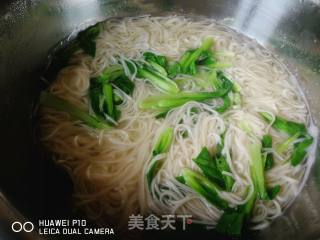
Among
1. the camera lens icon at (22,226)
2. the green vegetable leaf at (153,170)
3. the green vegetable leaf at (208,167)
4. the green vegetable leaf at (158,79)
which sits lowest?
the green vegetable leaf at (153,170)

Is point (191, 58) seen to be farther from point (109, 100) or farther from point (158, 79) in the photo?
point (109, 100)

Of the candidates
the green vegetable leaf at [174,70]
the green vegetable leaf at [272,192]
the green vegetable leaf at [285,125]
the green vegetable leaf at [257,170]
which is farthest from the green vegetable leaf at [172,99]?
the green vegetable leaf at [272,192]

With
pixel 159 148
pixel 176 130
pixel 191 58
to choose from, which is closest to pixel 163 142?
pixel 159 148

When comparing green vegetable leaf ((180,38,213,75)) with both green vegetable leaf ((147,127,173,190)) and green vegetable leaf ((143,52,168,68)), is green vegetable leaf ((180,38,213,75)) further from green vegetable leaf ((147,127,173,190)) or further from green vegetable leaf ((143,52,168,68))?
green vegetable leaf ((147,127,173,190))

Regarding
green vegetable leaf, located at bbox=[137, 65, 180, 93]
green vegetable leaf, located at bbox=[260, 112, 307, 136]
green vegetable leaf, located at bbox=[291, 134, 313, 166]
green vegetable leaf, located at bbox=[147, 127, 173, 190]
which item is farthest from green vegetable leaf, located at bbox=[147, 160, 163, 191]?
green vegetable leaf, located at bbox=[291, 134, 313, 166]

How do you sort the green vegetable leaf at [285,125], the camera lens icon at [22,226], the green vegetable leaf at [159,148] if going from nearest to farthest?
the camera lens icon at [22,226]
the green vegetable leaf at [159,148]
the green vegetable leaf at [285,125]

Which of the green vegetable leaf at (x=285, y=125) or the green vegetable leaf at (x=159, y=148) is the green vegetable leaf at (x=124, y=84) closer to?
the green vegetable leaf at (x=159, y=148)

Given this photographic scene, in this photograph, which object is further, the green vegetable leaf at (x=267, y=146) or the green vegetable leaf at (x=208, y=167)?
the green vegetable leaf at (x=267, y=146)
